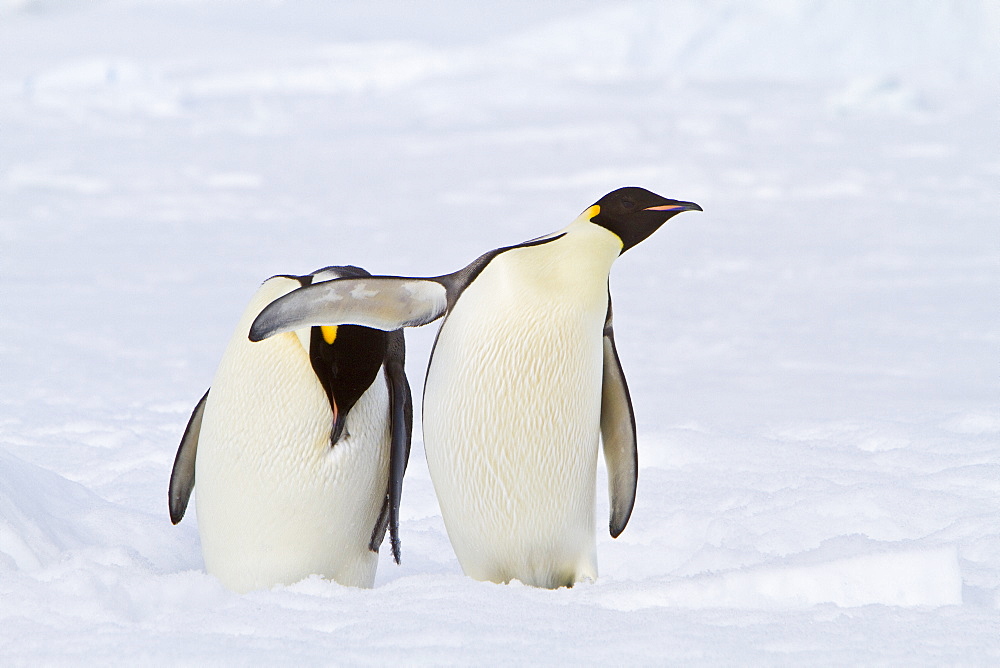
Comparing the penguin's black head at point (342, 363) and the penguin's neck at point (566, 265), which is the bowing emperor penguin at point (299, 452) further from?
the penguin's neck at point (566, 265)

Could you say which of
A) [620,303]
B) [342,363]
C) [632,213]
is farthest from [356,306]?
[620,303]

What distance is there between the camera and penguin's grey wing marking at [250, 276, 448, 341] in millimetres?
1626

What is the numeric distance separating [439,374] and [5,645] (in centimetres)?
85

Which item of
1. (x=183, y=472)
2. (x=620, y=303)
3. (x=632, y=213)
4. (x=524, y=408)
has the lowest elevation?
(x=183, y=472)

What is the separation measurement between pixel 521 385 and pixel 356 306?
0.31 meters

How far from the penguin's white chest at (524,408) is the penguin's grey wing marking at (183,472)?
512 mm

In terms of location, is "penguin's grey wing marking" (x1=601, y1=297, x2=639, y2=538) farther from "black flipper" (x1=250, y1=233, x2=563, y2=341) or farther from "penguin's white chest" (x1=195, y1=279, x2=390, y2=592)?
"penguin's white chest" (x1=195, y1=279, x2=390, y2=592)

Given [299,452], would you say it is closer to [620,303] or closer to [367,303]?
[367,303]

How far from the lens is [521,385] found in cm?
174

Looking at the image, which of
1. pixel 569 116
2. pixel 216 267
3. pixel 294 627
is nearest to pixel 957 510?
pixel 294 627

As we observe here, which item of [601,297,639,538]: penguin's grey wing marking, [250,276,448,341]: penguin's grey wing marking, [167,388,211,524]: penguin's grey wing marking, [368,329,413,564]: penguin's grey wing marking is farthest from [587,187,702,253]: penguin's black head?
[167,388,211,524]: penguin's grey wing marking

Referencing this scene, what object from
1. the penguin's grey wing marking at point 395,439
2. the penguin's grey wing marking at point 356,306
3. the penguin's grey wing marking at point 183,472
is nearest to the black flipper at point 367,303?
the penguin's grey wing marking at point 356,306

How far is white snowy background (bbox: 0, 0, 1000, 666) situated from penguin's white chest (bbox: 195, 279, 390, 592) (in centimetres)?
17

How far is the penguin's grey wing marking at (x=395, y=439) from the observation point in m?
1.82
